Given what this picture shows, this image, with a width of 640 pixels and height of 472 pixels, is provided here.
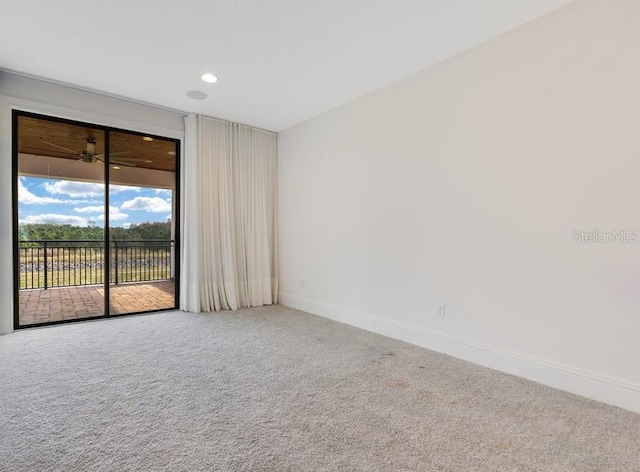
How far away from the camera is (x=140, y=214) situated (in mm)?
4762

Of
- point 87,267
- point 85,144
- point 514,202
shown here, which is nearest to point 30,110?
point 85,144

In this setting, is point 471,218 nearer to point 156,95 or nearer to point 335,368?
point 335,368

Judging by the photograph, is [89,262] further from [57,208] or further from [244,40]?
[244,40]

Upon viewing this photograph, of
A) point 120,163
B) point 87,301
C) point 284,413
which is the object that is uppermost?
point 120,163

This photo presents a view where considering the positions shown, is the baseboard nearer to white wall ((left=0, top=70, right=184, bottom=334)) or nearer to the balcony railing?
the balcony railing

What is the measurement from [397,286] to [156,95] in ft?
11.7

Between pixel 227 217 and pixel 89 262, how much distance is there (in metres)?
2.14

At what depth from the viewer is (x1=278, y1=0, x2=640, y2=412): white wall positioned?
2141 mm

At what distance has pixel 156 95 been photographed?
3.92 metres

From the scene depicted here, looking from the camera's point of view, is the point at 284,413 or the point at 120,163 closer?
the point at 284,413

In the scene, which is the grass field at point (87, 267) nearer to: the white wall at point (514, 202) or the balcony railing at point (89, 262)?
the balcony railing at point (89, 262)

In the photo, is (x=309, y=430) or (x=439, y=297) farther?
(x=439, y=297)

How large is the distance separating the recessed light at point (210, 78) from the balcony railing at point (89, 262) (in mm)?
2397

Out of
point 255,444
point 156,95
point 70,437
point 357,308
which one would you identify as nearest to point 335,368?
point 255,444
